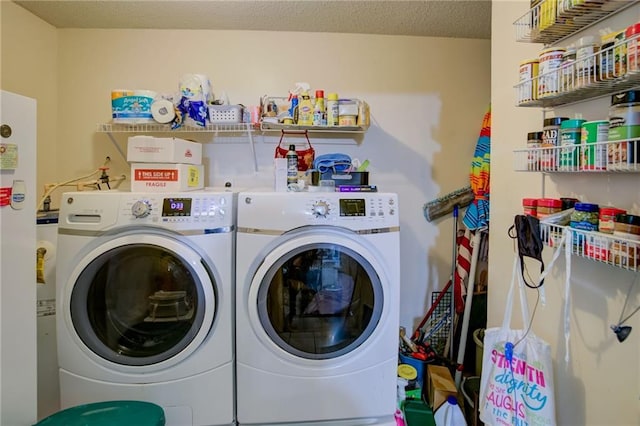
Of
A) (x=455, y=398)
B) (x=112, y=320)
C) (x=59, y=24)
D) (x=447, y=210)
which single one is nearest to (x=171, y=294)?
(x=112, y=320)

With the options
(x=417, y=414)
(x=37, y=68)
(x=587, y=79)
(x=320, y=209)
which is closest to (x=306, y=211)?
(x=320, y=209)

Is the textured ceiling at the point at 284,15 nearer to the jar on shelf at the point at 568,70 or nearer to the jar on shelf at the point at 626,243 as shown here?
the jar on shelf at the point at 568,70

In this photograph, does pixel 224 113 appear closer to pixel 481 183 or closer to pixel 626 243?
pixel 481 183

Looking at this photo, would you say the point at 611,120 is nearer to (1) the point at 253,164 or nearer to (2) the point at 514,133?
(2) the point at 514,133

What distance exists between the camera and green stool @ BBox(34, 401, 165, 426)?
1.15 m

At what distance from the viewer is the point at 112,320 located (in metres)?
1.45

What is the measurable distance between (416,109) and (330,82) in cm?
59

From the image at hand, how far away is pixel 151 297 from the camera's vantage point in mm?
1467

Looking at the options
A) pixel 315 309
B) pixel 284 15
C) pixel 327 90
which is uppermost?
pixel 284 15

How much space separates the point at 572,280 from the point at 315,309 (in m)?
0.95

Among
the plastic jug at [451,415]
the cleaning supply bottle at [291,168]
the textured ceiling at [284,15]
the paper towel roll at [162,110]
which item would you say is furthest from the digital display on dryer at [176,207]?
the plastic jug at [451,415]

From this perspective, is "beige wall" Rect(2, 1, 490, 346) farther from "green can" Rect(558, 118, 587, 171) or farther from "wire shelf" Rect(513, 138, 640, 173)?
"green can" Rect(558, 118, 587, 171)

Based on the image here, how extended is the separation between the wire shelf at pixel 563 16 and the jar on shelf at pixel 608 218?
0.56 m

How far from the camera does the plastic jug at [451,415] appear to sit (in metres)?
1.66
